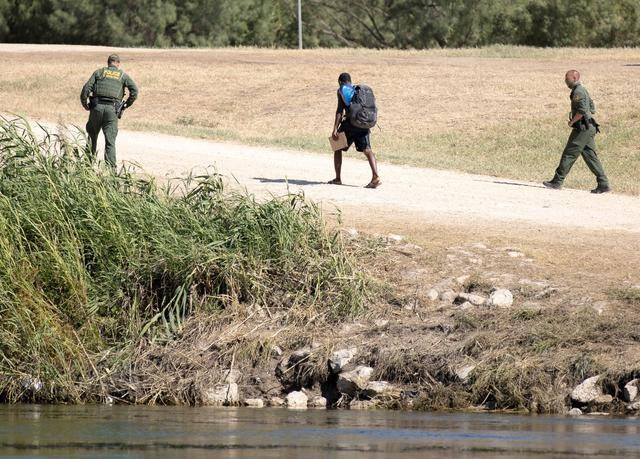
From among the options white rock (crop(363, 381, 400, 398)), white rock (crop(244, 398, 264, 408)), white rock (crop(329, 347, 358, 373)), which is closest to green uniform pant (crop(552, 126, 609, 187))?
white rock (crop(329, 347, 358, 373))

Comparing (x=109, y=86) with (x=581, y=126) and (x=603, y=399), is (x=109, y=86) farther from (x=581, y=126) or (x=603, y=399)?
(x=603, y=399)

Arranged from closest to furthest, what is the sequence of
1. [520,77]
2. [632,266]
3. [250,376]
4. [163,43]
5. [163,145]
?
[250,376] → [632,266] → [163,145] → [520,77] → [163,43]

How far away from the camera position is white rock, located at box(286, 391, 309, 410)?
10.3 metres

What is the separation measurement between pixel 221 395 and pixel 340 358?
38.9 inches

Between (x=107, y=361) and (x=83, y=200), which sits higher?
(x=83, y=200)

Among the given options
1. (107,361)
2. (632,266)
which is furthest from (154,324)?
(632,266)

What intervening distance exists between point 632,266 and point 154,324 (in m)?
4.48

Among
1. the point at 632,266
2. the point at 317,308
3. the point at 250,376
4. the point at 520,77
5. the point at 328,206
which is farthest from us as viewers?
the point at 520,77

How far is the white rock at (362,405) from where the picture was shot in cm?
1012

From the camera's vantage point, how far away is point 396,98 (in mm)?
29328

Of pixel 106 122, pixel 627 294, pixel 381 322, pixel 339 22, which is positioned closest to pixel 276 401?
pixel 381 322

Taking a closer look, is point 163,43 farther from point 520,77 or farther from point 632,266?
point 632,266

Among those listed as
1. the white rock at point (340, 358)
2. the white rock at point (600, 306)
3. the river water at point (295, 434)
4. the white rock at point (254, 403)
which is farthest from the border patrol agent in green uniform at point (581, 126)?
the river water at point (295, 434)

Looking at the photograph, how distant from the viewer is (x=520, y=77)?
102ft
